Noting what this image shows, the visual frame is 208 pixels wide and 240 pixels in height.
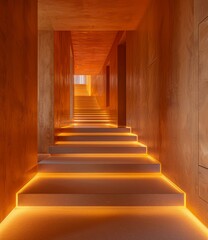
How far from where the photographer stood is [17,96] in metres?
2.63

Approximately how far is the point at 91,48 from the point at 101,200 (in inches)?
292

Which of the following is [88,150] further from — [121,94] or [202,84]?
[121,94]

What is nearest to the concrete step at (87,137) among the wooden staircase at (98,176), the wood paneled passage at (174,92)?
the wooden staircase at (98,176)

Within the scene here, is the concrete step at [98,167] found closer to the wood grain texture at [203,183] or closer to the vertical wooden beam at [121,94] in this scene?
the wood grain texture at [203,183]

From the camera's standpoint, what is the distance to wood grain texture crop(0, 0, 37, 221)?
2258mm

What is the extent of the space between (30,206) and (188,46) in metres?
2.38

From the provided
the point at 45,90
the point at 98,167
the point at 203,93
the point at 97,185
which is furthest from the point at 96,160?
the point at 203,93

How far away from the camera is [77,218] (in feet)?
7.56

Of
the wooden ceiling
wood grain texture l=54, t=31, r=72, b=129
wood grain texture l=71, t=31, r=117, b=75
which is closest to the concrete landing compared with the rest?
wood grain texture l=54, t=31, r=72, b=129

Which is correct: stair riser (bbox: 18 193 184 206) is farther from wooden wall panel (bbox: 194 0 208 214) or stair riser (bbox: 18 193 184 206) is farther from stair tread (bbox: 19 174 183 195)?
wooden wall panel (bbox: 194 0 208 214)

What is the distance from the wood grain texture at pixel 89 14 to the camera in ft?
12.3

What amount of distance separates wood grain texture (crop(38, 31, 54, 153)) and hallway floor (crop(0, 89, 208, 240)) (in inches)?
26.3

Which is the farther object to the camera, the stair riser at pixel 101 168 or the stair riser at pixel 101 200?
the stair riser at pixel 101 168

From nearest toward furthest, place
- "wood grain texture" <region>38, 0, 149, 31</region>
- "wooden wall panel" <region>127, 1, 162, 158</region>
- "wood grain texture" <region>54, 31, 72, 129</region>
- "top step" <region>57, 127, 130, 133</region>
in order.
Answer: "wooden wall panel" <region>127, 1, 162, 158</region>, "wood grain texture" <region>38, 0, 149, 31</region>, "wood grain texture" <region>54, 31, 72, 129</region>, "top step" <region>57, 127, 130, 133</region>
